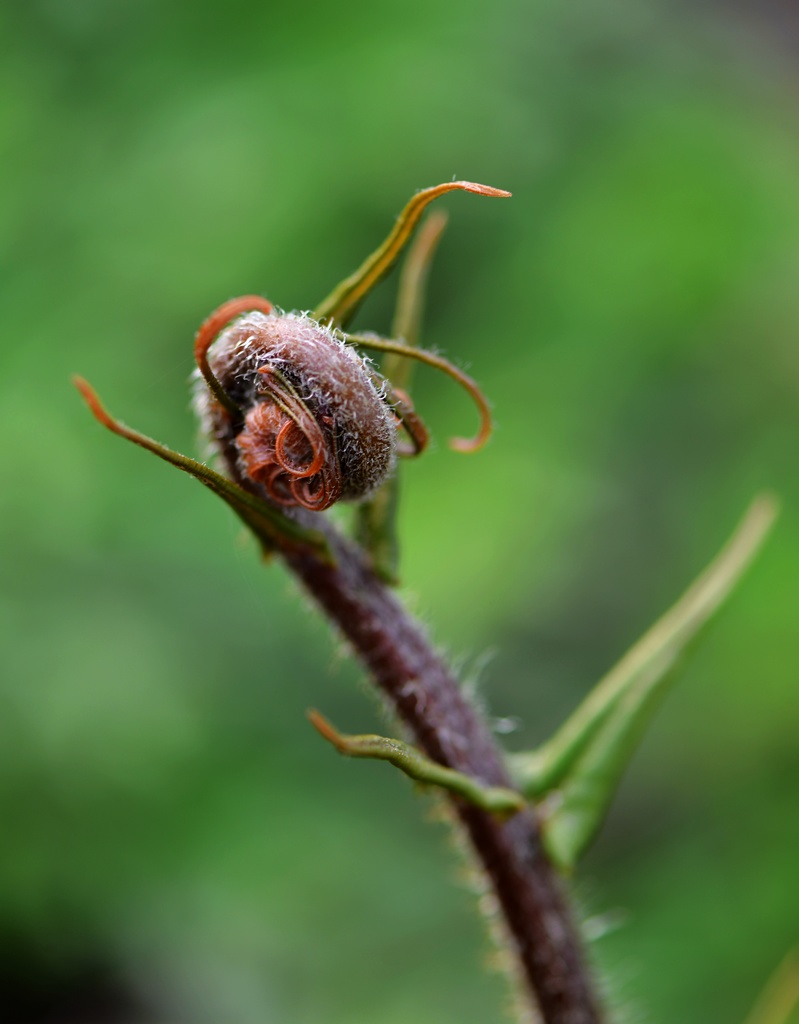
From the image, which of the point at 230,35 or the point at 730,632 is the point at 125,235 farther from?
the point at 730,632

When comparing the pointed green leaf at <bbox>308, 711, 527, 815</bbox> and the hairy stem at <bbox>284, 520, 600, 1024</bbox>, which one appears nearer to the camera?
the pointed green leaf at <bbox>308, 711, 527, 815</bbox>

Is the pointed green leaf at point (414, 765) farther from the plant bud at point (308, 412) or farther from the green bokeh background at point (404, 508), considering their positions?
the green bokeh background at point (404, 508)

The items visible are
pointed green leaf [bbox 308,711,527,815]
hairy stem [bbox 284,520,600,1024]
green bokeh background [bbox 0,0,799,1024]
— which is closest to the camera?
pointed green leaf [bbox 308,711,527,815]

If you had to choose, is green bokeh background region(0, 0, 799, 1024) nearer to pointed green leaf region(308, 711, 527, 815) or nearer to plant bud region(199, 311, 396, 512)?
pointed green leaf region(308, 711, 527, 815)

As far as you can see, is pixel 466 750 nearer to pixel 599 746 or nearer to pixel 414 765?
pixel 599 746

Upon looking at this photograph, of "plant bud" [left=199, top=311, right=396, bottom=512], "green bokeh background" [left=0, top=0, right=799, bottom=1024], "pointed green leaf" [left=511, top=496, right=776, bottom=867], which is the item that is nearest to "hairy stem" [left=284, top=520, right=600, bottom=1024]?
"pointed green leaf" [left=511, top=496, right=776, bottom=867]

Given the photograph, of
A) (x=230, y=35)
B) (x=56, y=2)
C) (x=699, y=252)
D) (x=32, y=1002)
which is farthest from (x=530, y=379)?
(x=32, y=1002)

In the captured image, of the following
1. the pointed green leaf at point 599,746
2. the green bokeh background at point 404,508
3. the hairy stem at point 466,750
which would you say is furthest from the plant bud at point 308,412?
the green bokeh background at point 404,508
